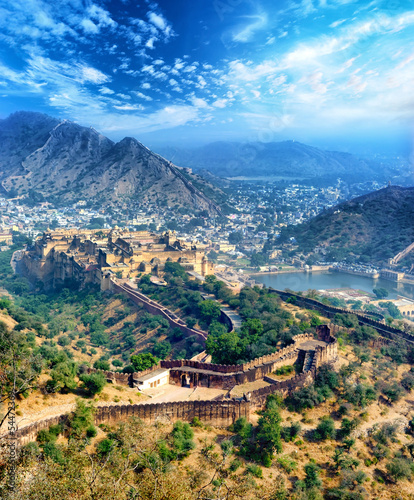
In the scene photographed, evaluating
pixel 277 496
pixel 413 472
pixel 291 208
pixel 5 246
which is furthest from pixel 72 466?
pixel 291 208

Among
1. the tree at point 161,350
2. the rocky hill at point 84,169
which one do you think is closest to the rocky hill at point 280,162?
the rocky hill at point 84,169

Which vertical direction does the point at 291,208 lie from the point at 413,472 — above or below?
above

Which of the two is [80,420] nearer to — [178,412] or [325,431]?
[178,412]

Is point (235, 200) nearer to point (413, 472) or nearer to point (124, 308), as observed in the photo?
point (124, 308)

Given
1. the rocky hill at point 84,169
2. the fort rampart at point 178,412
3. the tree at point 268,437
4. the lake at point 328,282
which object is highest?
the rocky hill at point 84,169

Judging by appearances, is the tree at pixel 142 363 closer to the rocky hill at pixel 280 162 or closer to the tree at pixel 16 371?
the tree at pixel 16 371

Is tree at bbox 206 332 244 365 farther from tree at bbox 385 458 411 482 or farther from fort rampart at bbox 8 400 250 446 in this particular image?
tree at bbox 385 458 411 482
